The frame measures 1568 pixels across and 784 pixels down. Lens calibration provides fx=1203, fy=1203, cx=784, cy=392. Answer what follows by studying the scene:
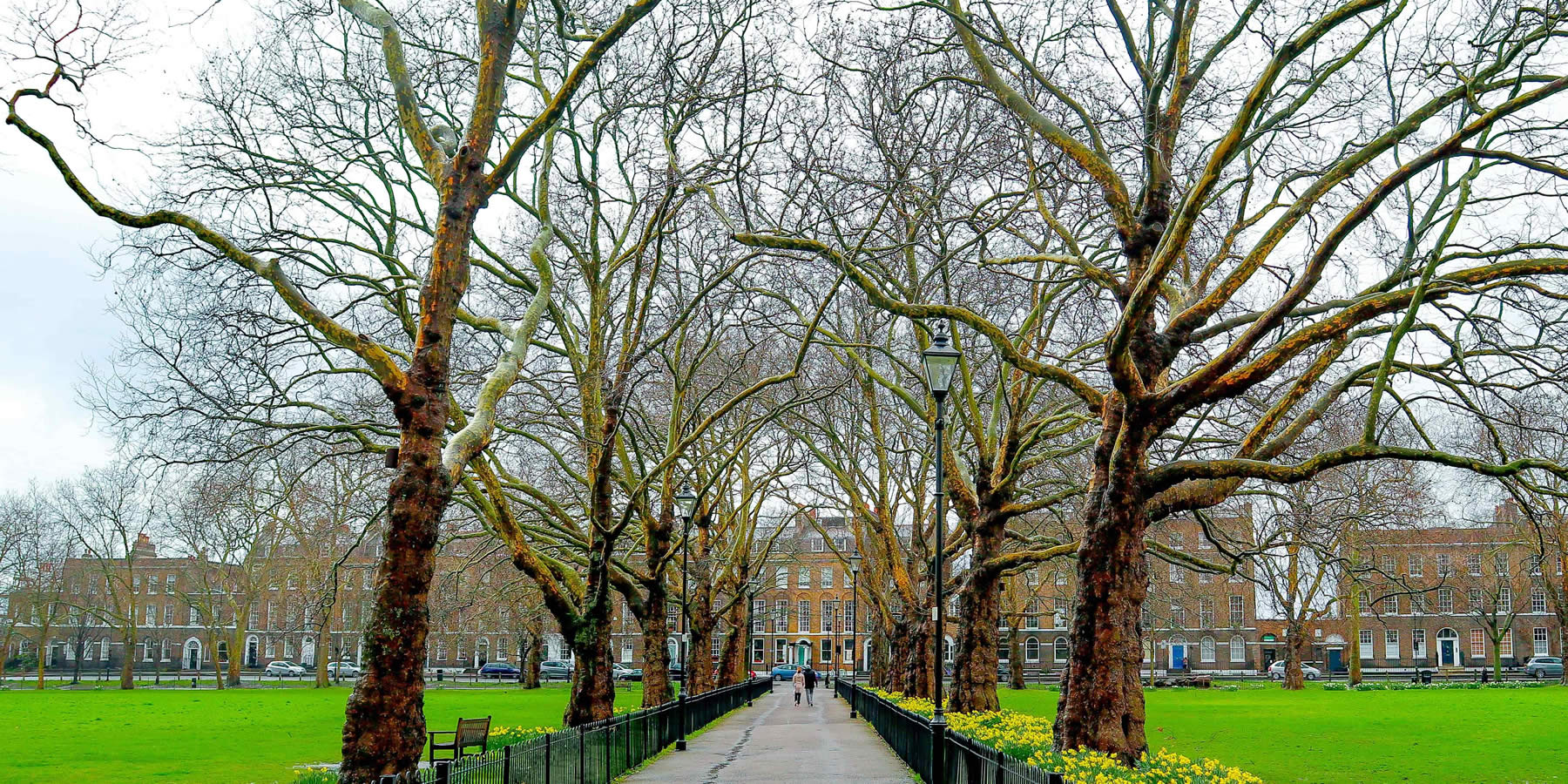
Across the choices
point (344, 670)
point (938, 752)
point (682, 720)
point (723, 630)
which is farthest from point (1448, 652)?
point (938, 752)

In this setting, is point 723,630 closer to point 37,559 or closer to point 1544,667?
point 37,559

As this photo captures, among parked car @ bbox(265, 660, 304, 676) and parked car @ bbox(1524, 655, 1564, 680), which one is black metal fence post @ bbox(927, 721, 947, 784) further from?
parked car @ bbox(265, 660, 304, 676)

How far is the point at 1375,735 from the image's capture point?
2598cm

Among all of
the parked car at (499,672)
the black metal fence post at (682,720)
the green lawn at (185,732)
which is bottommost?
the parked car at (499,672)

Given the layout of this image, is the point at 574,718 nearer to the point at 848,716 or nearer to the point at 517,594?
the point at 848,716

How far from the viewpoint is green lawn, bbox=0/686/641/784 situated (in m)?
19.7

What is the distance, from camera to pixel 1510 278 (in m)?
13.5

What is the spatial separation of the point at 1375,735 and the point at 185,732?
88.6 feet

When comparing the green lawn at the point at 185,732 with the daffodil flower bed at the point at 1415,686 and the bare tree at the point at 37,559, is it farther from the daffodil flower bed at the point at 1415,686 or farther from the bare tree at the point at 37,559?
the daffodil flower bed at the point at 1415,686

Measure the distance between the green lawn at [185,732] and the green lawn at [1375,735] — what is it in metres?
16.1

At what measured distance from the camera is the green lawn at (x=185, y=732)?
64.5 ft

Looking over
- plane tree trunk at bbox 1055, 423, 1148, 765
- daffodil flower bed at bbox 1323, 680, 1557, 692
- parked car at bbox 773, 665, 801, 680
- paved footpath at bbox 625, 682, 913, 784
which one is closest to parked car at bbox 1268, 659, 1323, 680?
daffodil flower bed at bbox 1323, 680, 1557, 692

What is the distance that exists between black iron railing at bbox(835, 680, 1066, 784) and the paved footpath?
331 mm

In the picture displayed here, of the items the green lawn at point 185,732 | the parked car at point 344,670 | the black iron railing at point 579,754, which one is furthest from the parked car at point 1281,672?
the black iron railing at point 579,754
